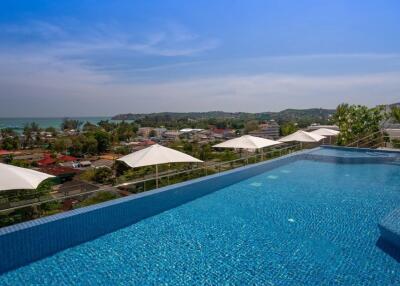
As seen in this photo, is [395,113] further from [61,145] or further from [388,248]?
[61,145]

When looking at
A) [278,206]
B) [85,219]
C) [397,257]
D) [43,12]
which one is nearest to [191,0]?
[43,12]

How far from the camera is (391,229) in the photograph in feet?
16.8

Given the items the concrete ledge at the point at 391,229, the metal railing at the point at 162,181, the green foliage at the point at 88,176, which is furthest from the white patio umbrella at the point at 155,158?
the green foliage at the point at 88,176

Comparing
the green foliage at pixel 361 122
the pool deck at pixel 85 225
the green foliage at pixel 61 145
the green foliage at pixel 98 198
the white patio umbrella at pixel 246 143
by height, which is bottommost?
the green foliage at pixel 61 145

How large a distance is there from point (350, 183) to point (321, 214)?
150 inches

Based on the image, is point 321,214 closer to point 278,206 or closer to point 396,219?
point 278,206

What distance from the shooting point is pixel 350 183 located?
979cm

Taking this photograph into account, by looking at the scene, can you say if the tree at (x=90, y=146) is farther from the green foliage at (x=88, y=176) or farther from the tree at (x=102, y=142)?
the green foliage at (x=88, y=176)

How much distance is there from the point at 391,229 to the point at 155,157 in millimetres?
5065

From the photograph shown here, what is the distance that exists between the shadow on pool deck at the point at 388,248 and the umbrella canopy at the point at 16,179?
563cm

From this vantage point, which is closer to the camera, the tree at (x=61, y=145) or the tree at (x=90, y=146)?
the tree at (x=90, y=146)

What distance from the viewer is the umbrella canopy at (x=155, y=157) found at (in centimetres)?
724

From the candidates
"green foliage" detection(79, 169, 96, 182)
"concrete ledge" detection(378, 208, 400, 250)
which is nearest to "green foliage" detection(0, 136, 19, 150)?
"green foliage" detection(79, 169, 96, 182)

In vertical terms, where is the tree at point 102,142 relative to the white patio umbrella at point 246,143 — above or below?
below
